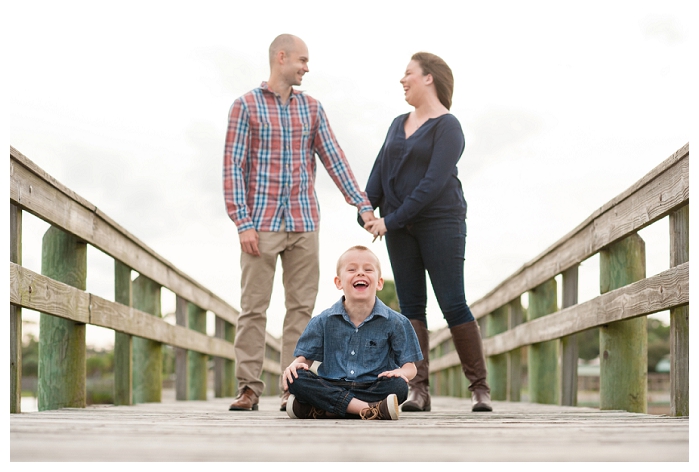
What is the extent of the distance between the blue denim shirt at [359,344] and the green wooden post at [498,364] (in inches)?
169

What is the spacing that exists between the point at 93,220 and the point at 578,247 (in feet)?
7.92

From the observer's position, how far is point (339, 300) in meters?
3.26

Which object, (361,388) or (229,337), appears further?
(229,337)

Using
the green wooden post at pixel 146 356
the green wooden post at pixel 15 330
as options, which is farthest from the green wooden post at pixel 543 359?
the green wooden post at pixel 15 330

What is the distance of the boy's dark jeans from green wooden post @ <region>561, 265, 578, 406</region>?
2.06m

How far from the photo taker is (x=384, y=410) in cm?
287

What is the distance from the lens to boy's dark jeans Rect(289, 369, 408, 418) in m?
2.93

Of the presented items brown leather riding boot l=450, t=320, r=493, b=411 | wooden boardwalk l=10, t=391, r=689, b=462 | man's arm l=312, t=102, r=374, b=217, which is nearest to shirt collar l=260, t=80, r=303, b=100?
man's arm l=312, t=102, r=374, b=217

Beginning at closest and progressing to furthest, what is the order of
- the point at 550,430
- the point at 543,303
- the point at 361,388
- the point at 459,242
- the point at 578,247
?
the point at 550,430 < the point at 361,388 < the point at 459,242 < the point at 578,247 < the point at 543,303

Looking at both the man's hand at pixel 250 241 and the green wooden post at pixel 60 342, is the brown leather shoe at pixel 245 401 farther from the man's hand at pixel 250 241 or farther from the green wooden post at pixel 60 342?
the green wooden post at pixel 60 342

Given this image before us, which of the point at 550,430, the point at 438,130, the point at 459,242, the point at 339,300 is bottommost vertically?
the point at 550,430

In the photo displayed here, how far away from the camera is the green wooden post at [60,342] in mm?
3908
